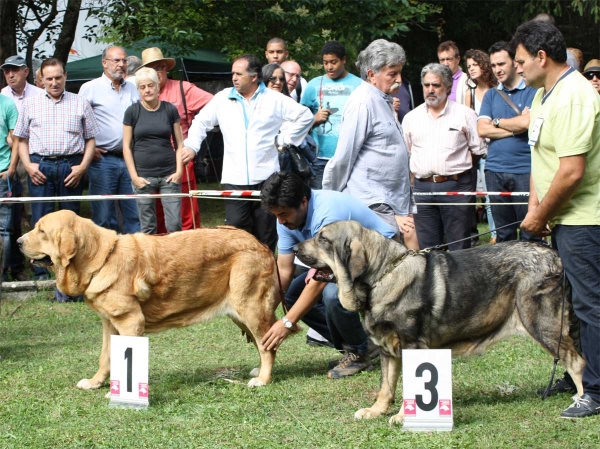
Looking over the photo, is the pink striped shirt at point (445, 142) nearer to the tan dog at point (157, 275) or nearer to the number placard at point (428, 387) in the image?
the tan dog at point (157, 275)

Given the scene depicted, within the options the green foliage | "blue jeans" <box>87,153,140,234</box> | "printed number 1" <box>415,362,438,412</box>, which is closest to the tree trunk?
the green foliage

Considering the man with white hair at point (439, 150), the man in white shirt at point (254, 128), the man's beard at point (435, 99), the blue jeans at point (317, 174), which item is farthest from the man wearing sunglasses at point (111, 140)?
the man's beard at point (435, 99)

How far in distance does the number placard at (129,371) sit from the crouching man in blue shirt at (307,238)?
3.24ft

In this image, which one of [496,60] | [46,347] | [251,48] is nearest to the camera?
[46,347]

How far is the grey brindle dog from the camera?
4.92 meters

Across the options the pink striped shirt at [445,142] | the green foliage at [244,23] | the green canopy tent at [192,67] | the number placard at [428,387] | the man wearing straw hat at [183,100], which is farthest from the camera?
the green canopy tent at [192,67]

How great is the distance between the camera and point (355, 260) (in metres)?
4.91

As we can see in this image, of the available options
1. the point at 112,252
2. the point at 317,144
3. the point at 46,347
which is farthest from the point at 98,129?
the point at 112,252

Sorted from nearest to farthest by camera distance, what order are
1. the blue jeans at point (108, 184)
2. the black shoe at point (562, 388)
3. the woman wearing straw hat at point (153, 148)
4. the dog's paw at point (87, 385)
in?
1. the black shoe at point (562, 388)
2. the dog's paw at point (87, 385)
3. the woman wearing straw hat at point (153, 148)
4. the blue jeans at point (108, 184)

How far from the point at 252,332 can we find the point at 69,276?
1.36 meters

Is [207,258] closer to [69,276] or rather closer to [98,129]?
[69,276]

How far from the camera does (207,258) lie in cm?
594

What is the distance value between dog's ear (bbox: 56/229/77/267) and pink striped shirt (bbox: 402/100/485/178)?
3994 millimetres

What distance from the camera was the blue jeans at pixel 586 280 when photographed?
471 centimetres
